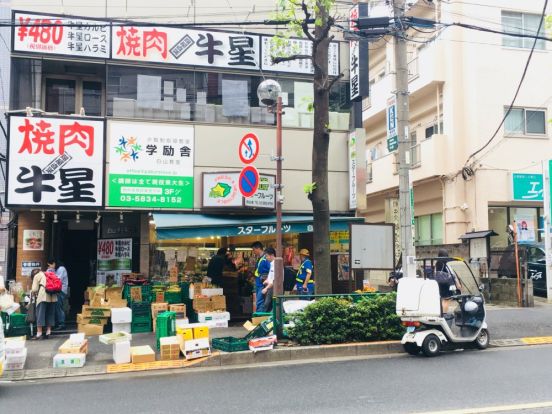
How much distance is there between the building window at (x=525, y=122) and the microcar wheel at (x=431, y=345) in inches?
596

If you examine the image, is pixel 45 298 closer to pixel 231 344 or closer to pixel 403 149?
pixel 231 344

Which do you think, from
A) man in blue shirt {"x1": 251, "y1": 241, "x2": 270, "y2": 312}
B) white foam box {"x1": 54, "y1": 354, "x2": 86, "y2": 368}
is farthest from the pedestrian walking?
white foam box {"x1": 54, "y1": 354, "x2": 86, "y2": 368}

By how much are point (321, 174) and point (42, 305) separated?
7109 millimetres

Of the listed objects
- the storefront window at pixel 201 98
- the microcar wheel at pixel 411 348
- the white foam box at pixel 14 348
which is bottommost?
the microcar wheel at pixel 411 348

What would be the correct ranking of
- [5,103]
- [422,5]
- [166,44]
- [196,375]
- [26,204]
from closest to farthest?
[196,375]
[26,204]
[166,44]
[5,103]
[422,5]

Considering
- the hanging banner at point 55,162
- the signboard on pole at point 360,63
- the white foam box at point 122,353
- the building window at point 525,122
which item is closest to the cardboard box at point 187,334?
the white foam box at point 122,353

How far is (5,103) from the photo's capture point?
671 inches

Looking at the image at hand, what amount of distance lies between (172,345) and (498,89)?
59.9 feet

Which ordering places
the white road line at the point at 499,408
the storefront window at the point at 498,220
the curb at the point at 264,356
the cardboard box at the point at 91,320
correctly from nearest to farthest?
the white road line at the point at 499,408 < the curb at the point at 264,356 < the cardboard box at the point at 91,320 < the storefront window at the point at 498,220

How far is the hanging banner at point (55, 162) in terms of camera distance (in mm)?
13789

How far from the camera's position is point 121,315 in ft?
43.3

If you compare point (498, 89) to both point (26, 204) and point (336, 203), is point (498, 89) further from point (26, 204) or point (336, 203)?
point (26, 204)

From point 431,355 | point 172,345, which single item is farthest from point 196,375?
point 431,355

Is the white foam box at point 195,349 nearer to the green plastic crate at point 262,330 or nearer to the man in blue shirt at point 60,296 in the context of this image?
the green plastic crate at point 262,330
